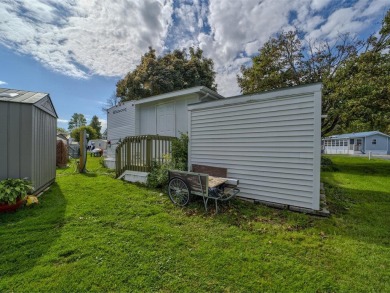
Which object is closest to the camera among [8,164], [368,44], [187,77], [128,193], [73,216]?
[73,216]

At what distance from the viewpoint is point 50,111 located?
609 centimetres

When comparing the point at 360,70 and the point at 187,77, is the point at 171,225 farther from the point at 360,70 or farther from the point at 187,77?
the point at 187,77

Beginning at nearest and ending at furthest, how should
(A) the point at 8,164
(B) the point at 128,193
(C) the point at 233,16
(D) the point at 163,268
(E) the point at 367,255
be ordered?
(D) the point at 163,268
(E) the point at 367,255
(A) the point at 8,164
(B) the point at 128,193
(C) the point at 233,16

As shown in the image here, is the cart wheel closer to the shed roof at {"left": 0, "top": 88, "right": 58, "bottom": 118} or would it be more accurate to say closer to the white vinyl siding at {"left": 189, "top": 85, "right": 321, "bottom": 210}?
the white vinyl siding at {"left": 189, "top": 85, "right": 321, "bottom": 210}

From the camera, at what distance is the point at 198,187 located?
407 centimetres

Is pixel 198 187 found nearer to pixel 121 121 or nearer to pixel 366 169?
pixel 121 121

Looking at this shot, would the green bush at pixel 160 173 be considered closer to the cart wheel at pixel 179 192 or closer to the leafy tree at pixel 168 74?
the cart wheel at pixel 179 192

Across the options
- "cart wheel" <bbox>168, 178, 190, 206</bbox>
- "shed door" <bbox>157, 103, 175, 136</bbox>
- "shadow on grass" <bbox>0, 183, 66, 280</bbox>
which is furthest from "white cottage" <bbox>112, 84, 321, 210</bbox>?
"shadow on grass" <bbox>0, 183, 66, 280</bbox>

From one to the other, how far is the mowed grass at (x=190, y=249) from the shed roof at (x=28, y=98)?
2612 millimetres

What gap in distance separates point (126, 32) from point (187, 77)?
25.8 feet

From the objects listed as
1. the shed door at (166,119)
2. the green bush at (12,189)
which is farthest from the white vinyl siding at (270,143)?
the green bush at (12,189)

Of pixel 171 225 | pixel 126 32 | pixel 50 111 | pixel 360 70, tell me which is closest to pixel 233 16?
pixel 126 32

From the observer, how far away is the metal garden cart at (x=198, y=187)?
397 cm

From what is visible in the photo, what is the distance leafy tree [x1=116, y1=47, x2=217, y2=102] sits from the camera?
643 inches
